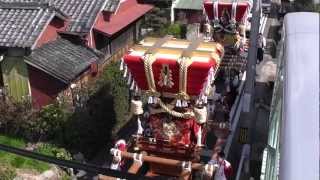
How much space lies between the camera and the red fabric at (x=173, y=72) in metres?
8.25

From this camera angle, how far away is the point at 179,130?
9.09 metres

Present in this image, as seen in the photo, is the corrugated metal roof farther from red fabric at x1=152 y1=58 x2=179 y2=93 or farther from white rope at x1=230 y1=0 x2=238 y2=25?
red fabric at x1=152 y1=58 x2=179 y2=93

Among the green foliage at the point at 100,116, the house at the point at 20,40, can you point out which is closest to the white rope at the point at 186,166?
the green foliage at the point at 100,116

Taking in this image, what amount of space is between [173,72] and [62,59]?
5679 mm

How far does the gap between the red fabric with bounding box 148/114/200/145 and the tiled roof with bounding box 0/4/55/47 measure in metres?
4.80

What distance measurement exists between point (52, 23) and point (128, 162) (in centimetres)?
602

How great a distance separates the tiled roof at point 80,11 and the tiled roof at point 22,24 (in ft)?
5.61

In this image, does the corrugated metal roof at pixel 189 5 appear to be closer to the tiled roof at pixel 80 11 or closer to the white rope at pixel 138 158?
the tiled roof at pixel 80 11

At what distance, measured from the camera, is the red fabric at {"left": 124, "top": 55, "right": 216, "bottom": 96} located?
8250mm

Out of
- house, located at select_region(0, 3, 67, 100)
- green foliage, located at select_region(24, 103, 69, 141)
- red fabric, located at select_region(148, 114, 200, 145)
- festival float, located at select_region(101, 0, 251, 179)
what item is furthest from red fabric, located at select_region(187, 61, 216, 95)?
house, located at select_region(0, 3, 67, 100)

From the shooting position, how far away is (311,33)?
1.97 metres

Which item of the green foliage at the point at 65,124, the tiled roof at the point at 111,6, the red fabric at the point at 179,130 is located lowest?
the green foliage at the point at 65,124

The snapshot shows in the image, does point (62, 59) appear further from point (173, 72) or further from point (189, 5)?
point (189, 5)

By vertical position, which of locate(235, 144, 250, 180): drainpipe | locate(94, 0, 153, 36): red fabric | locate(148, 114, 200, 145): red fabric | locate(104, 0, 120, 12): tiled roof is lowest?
locate(235, 144, 250, 180): drainpipe
